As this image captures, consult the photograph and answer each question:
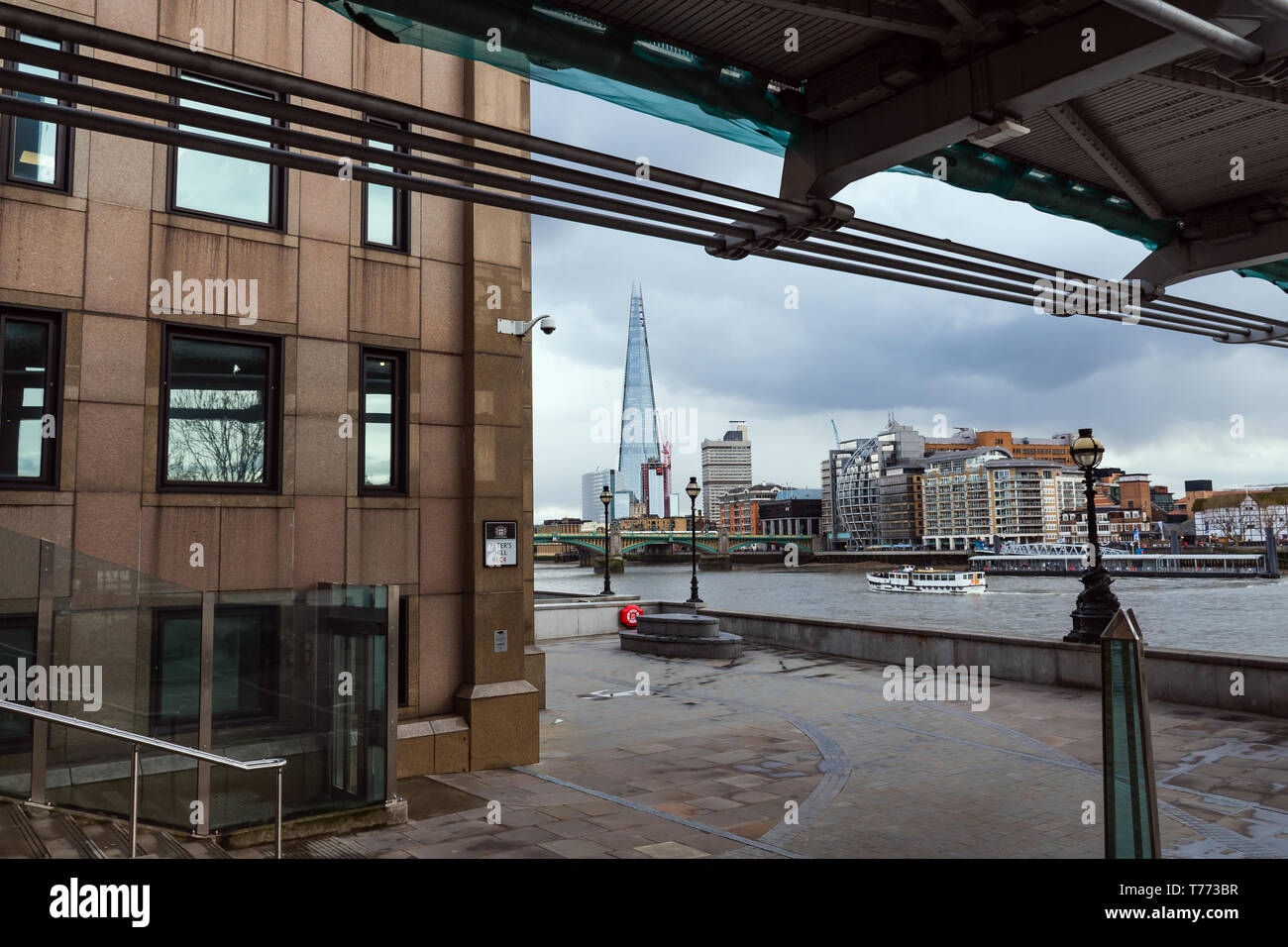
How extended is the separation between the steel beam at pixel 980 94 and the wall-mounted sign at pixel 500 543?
6524 millimetres

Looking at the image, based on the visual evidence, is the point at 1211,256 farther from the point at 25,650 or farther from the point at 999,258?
the point at 25,650

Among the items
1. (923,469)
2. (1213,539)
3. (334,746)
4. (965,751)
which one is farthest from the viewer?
(923,469)

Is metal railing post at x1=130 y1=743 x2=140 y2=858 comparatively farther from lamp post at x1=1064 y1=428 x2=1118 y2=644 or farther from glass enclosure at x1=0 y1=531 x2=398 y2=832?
lamp post at x1=1064 y1=428 x2=1118 y2=644

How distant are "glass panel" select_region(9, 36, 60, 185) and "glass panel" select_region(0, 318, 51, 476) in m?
1.42

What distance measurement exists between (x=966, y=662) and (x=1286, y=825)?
967cm

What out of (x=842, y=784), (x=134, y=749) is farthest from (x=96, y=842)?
(x=842, y=784)

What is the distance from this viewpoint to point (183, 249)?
9.65 m

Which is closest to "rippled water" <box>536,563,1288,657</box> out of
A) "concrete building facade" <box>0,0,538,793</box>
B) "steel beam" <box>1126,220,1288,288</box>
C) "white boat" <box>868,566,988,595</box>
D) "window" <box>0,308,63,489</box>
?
"white boat" <box>868,566,988,595</box>

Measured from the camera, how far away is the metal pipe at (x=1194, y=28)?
3.51 m

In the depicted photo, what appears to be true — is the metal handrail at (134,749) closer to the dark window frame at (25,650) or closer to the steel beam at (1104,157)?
the dark window frame at (25,650)

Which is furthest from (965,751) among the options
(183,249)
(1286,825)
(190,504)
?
(183,249)

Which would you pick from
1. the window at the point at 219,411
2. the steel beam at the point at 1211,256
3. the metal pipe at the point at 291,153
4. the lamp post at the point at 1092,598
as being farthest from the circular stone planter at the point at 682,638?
the metal pipe at the point at 291,153

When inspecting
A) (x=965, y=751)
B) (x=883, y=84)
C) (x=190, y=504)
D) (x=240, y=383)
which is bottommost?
(x=965, y=751)
